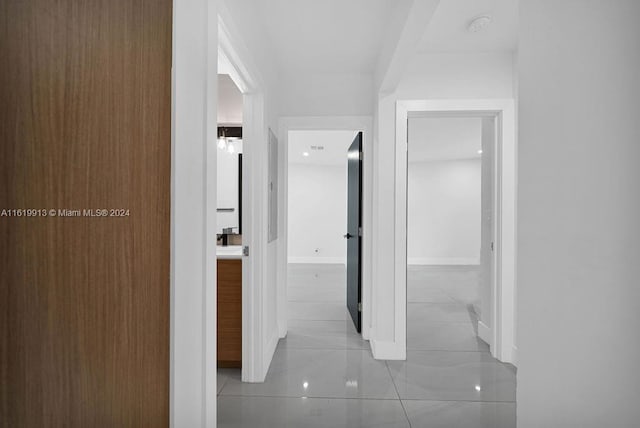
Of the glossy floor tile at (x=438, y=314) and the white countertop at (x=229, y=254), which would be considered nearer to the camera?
the white countertop at (x=229, y=254)

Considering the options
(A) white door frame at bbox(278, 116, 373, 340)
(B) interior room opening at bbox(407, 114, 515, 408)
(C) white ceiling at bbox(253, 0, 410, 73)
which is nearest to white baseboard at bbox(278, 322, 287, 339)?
(A) white door frame at bbox(278, 116, 373, 340)

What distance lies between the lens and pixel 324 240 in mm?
9367

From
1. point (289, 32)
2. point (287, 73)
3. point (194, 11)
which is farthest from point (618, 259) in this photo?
point (287, 73)

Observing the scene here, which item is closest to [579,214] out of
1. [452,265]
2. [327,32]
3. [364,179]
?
[327,32]

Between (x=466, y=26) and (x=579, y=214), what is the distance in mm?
2631

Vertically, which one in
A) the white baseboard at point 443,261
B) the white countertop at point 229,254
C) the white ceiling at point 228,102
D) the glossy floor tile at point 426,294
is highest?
the white ceiling at point 228,102

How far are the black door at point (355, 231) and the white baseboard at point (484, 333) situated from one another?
48.4 inches

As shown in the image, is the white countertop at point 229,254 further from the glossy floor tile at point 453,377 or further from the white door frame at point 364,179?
the glossy floor tile at point 453,377

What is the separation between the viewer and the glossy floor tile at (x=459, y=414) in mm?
2043

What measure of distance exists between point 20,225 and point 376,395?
7.49 feet

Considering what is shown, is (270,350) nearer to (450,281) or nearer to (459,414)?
(459,414)

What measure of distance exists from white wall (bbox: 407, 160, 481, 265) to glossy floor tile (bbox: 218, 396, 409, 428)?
7.31 m

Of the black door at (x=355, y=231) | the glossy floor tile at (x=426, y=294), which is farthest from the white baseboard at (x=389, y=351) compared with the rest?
the glossy floor tile at (x=426, y=294)

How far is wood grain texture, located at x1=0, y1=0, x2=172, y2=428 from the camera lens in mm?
760
